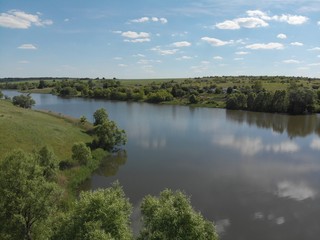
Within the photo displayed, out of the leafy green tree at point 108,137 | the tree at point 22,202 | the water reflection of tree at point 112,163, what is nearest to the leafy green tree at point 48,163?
the water reflection of tree at point 112,163

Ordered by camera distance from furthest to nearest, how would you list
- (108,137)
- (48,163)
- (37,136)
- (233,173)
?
(108,137) → (37,136) → (233,173) → (48,163)

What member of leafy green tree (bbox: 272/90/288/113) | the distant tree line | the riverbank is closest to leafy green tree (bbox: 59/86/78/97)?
the distant tree line

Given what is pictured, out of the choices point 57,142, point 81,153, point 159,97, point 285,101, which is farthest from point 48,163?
point 159,97

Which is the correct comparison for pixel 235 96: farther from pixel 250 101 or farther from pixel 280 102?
pixel 280 102

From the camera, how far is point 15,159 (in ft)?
71.4

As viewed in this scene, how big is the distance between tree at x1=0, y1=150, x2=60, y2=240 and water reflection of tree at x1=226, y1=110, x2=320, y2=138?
54356 millimetres

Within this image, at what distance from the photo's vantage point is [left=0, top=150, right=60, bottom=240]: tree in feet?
63.0

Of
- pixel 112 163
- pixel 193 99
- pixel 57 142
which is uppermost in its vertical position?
pixel 193 99

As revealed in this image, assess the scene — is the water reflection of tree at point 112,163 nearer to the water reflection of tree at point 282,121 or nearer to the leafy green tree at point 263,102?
the water reflection of tree at point 282,121

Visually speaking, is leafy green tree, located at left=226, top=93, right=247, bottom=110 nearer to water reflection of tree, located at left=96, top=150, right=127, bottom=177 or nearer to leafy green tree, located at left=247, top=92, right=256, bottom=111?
leafy green tree, located at left=247, top=92, right=256, bottom=111

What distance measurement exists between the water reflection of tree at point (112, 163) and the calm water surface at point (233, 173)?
0.13 metres

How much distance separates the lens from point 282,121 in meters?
81.1

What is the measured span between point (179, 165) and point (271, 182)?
36.9 ft

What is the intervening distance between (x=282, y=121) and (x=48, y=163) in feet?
213
